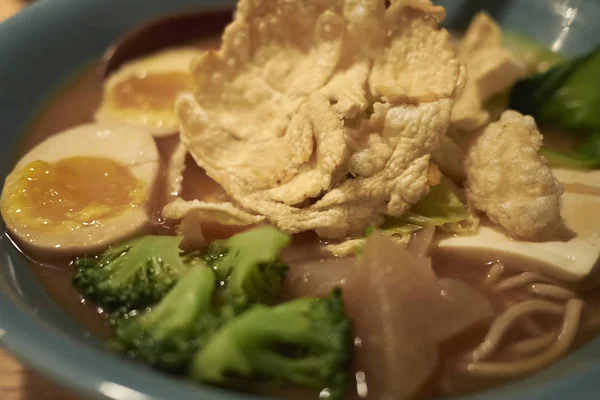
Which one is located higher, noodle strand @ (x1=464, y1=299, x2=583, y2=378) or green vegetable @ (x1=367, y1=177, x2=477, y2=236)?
green vegetable @ (x1=367, y1=177, x2=477, y2=236)

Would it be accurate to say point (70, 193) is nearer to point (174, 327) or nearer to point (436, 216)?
point (174, 327)

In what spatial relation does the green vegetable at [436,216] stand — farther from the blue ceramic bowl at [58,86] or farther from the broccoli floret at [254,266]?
the blue ceramic bowl at [58,86]

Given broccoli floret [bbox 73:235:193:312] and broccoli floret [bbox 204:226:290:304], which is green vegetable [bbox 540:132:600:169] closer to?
broccoli floret [bbox 204:226:290:304]

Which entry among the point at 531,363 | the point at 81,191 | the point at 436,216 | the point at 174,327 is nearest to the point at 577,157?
the point at 436,216

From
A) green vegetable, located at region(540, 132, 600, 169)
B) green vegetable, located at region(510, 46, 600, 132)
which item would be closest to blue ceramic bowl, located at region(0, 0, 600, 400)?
green vegetable, located at region(510, 46, 600, 132)

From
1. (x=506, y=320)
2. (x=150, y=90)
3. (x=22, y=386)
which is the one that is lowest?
(x=22, y=386)

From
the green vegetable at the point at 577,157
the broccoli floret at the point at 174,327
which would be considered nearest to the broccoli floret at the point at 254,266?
the broccoli floret at the point at 174,327
